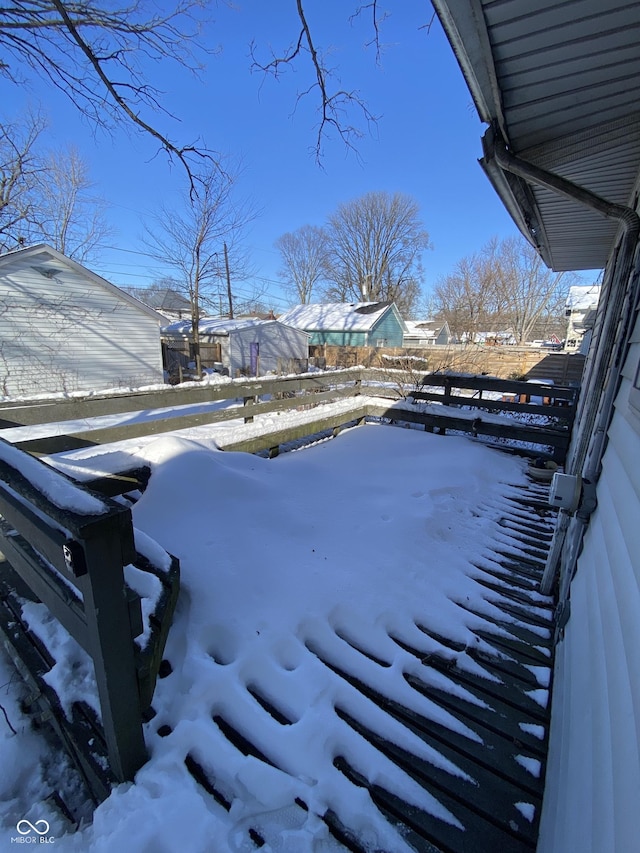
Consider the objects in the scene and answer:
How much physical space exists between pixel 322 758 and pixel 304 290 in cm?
4356

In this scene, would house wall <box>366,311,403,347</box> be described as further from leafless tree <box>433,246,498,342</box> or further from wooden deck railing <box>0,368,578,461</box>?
wooden deck railing <box>0,368,578,461</box>

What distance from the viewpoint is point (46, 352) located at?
10961mm

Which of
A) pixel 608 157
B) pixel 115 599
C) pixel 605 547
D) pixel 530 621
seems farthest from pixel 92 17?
pixel 530 621

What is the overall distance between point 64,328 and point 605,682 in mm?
14001

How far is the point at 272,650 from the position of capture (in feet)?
5.68

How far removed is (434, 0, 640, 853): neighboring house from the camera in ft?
2.73

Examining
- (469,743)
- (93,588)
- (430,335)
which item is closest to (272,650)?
(469,743)

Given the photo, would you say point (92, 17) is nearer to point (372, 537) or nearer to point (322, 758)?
point (372, 537)

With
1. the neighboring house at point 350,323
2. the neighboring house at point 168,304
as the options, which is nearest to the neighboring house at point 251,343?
the neighboring house at point 350,323

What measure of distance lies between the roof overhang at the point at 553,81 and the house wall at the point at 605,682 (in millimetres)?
1217

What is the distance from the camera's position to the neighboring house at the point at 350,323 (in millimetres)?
26672

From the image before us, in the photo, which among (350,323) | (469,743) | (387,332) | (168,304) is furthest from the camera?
(168,304)
